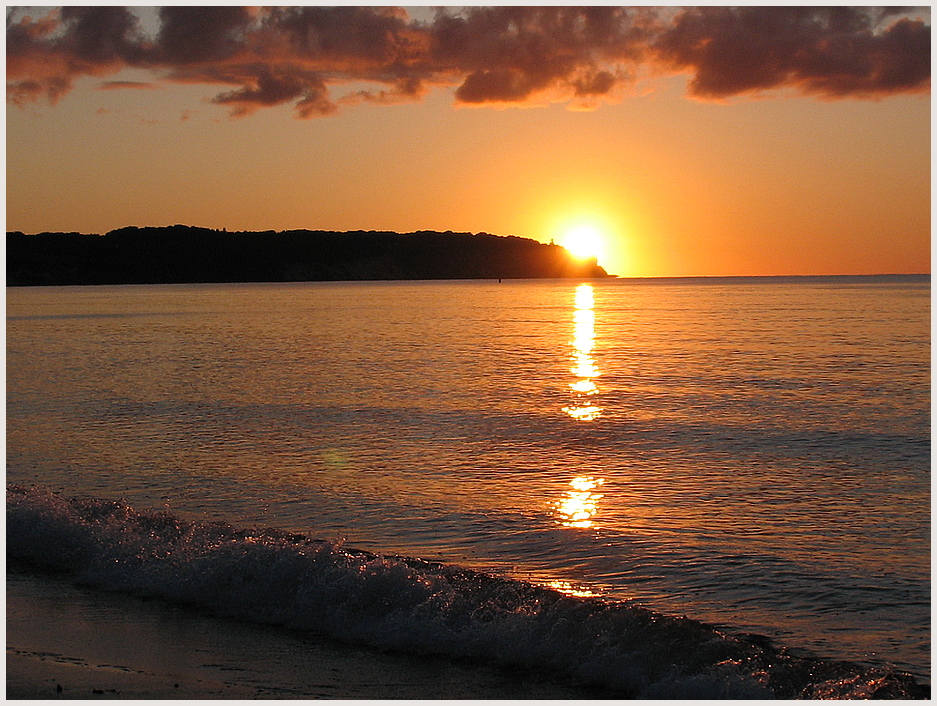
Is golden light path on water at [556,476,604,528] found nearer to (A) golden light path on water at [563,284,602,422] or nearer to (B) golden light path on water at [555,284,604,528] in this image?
(B) golden light path on water at [555,284,604,528]

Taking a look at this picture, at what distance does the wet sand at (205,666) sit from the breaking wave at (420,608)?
36 centimetres

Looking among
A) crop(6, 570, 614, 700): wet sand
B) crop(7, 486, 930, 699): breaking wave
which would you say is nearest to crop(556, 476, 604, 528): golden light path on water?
crop(7, 486, 930, 699): breaking wave

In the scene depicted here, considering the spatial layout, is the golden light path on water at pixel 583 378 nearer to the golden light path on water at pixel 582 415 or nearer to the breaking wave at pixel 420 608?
the golden light path on water at pixel 582 415

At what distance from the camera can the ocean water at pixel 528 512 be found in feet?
29.7

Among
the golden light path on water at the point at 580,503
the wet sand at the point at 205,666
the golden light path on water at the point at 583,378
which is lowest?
the wet sand at the point at 205,666

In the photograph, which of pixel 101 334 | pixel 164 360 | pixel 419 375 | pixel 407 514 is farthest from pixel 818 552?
pixel 101 334

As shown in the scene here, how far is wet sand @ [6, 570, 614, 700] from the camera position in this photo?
7801 mm

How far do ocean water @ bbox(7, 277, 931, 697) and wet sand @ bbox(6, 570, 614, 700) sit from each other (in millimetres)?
417

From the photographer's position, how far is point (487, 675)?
27.5 ft

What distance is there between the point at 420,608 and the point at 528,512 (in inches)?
175

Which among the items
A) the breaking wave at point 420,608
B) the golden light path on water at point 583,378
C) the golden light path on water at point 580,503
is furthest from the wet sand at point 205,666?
the golden light path on water at point 583,378

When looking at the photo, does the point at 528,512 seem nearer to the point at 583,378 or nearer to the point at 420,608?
the point at 420,608

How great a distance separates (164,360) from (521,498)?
28.6 m

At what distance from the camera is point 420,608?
9.58 meters
